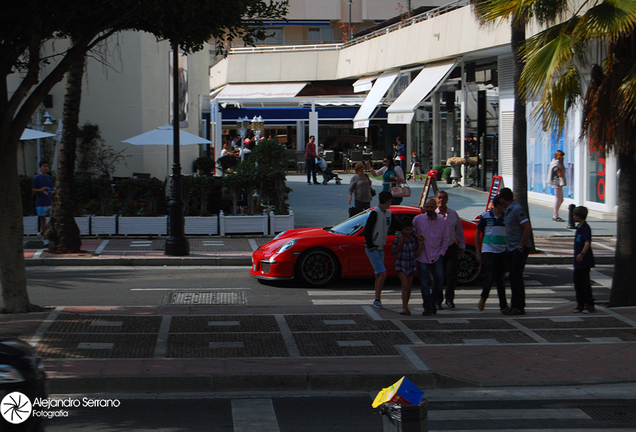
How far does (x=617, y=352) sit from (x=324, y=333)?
3483mm

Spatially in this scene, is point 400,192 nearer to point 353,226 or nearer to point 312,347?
point 353,226

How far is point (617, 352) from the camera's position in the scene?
7.84 meters

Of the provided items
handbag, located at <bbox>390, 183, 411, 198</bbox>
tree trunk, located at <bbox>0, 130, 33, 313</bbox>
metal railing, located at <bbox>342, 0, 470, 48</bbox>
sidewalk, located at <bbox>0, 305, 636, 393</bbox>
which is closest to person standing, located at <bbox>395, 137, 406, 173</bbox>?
metal railing, located at <bbox>342, 0, 470, 48</bbox>

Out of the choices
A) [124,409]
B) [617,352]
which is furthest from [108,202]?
[617,352]

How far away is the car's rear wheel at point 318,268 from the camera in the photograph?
470 inches

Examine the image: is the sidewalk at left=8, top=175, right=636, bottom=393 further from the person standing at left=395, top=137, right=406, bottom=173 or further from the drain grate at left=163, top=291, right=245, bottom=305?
the person standing at left=395, top=137, right=406, bottom=173

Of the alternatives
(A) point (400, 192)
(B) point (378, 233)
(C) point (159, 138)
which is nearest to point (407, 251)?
(B) point (378, 233)

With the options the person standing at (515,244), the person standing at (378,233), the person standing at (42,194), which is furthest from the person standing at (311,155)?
the person standing at (515,244)

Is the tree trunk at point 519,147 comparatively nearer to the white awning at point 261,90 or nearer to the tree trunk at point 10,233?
the tree trunk at point 10,233

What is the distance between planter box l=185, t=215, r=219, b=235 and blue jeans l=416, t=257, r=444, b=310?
354 inches

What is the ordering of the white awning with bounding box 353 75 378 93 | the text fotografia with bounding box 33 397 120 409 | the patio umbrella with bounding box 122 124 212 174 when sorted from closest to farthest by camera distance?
the text fotografia with bounding box 33 397 120 409 < the patio umbrella with bounding box 122 124 212 174 < the white awning with bounding box 353 75 378 93

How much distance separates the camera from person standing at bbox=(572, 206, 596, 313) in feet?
31.7

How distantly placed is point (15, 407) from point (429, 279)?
6.36 m

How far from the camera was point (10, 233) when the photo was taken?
890 centimetres
